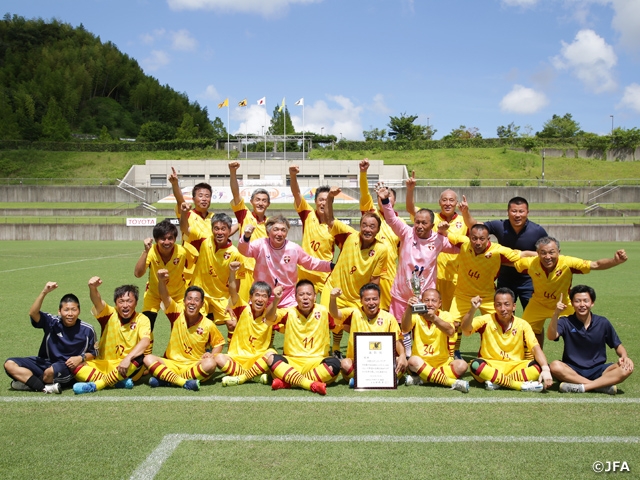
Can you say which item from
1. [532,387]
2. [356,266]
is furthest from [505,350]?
[356,266]

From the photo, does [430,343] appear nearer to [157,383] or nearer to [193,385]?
[193,385]

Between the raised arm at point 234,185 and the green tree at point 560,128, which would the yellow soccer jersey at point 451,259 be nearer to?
the raised arm at point 234,185

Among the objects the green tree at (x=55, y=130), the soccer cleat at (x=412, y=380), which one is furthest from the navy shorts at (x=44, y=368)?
the green tree at (x=55, y=130)

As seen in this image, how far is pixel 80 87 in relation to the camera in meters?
102

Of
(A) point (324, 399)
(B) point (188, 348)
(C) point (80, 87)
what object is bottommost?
(A) point (324, 399)

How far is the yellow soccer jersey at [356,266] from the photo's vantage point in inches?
272

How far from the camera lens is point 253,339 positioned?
Answer: 21.0ft

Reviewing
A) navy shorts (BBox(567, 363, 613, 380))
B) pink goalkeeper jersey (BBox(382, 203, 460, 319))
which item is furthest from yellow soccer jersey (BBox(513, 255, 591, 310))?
navy shorts (BBox(567, 363, 613, 380))

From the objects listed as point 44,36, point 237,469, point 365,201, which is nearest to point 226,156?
point 365,201

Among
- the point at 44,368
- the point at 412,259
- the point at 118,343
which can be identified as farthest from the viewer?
the point at 412,259

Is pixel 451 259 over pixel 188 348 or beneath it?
over

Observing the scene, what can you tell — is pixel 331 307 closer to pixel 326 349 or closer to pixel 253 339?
pixel 326 349

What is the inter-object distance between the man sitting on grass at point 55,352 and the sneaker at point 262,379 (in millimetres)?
1729

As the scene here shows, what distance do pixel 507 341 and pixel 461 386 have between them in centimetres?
80
